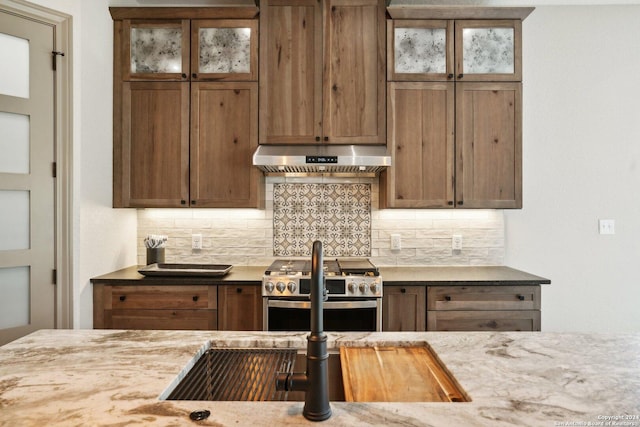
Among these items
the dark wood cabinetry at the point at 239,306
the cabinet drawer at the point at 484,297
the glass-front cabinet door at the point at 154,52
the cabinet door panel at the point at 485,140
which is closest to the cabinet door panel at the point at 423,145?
the cabinet door panel at the point at 485,140

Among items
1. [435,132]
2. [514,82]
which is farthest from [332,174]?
[514,82]

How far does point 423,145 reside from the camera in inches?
113

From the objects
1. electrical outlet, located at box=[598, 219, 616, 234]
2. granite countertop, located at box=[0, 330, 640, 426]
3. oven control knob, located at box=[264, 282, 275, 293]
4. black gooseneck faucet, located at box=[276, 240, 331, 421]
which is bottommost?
oven control knob, located at box=[264, 282, 275, 293]

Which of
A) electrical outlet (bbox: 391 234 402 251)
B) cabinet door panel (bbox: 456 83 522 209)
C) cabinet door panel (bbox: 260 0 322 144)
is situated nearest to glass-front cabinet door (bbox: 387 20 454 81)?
cabinet door panel (bbox: 456 83 522 209)

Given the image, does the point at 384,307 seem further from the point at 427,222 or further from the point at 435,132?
the point at 435,132

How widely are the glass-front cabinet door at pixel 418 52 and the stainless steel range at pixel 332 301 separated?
1454 millimetres

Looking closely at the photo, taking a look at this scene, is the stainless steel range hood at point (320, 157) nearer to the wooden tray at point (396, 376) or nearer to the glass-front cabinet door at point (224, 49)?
the glass-front cabinet door at point (224, 49)

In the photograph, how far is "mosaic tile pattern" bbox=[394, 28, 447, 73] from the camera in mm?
2881

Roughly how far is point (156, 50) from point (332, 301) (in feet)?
7.22

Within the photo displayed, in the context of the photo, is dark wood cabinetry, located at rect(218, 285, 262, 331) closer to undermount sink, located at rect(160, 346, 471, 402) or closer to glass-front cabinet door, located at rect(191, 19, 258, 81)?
undermount sink, located at rect(160, 346, 471, 402)

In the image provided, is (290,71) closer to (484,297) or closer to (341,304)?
(341,304)

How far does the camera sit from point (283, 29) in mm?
2887

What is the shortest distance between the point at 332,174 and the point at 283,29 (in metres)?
1.13

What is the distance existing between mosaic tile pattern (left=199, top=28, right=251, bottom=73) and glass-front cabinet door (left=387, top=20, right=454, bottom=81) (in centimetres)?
105
